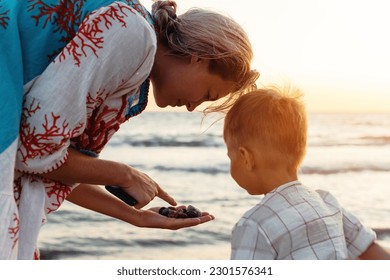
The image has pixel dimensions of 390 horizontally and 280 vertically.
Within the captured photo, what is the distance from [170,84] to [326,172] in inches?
291

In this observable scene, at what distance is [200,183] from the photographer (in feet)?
28.3

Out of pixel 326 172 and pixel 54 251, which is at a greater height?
pixel 54 251

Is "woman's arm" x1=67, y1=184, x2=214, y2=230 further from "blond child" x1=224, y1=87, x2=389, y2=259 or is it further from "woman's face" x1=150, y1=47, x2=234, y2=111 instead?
"woman's face" x1=150, y1=47, x2=234, y2=111

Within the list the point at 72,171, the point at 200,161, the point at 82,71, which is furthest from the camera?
the point at 200,161

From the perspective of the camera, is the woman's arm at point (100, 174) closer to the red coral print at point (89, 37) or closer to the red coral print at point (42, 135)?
the red coral print at point (42, 135)

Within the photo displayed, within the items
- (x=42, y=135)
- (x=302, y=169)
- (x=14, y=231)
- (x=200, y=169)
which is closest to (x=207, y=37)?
(x=42, y=135)

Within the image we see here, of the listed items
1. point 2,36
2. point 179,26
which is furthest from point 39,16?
point 179,26

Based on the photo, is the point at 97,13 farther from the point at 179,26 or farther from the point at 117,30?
the point at 179,26

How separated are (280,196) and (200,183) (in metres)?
6.37

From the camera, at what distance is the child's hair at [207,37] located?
Result: 7.52 ft

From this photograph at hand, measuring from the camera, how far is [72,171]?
217cm

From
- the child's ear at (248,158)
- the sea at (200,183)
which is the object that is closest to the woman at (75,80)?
the child's ear at (248,158)

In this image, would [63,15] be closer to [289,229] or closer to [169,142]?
[289,229]

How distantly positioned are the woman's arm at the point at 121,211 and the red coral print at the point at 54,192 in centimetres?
32
